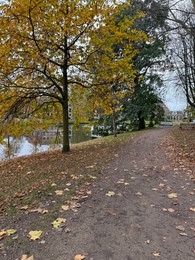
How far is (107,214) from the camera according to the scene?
346cm

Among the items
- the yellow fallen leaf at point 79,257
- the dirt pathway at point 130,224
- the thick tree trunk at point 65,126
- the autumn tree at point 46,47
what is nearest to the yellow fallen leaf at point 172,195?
the dirt pathway at point 130,224

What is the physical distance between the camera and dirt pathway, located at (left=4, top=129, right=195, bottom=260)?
8.57ft

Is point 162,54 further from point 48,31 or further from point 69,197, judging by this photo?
point 69,197

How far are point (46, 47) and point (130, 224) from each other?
5902 mm

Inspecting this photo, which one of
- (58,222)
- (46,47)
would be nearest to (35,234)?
(58,222)

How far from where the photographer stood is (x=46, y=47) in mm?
7098

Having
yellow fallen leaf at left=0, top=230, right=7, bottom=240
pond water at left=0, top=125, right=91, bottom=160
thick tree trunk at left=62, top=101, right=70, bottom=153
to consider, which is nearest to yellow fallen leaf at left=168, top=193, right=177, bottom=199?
yellow fallen leaf at left=0, top=230, right=7, bottom=240

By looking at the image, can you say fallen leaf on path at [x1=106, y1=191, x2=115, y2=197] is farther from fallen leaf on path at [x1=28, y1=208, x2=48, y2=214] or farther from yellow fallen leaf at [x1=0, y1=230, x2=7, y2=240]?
yellow fallen leaf at [x1=0, y1=230, x2=7, y2=240]

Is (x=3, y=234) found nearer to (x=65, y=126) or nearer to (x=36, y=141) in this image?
(x=65, y=126)

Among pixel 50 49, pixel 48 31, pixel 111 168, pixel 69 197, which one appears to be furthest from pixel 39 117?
pixel 69 197

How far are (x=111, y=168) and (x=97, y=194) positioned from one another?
5.99ft

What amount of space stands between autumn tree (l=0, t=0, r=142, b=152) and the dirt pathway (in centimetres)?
452

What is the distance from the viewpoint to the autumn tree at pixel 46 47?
6.44 metres

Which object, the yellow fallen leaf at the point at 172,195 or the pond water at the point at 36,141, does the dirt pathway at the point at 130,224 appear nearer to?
the yellow fallen leaf at the point at 172,195
